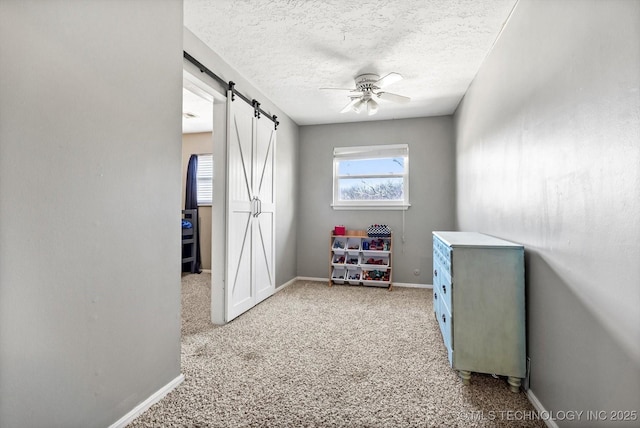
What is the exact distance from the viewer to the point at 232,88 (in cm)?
295

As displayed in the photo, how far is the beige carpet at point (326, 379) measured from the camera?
1601 millimetres

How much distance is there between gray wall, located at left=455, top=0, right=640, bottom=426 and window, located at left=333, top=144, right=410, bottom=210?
8.08ft

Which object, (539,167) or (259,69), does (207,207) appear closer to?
(259,69)

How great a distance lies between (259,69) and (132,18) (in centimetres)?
162

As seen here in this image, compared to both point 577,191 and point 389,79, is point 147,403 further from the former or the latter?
point 389,79

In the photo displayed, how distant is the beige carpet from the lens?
1.60 metres

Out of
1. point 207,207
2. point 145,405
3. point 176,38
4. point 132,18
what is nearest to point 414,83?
point 176,38

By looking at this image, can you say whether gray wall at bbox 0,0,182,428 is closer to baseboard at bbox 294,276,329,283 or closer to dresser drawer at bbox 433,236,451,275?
dresser drawer at bbox 433,236,451,275

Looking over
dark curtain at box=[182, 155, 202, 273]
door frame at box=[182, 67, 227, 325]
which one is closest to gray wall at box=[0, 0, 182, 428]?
door frame at box=[182, 67, 227, 325]

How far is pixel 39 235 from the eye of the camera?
1191mm

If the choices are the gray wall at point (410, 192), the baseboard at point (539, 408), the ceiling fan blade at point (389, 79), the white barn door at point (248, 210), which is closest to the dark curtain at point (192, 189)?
the gray wall at point (410, 192)

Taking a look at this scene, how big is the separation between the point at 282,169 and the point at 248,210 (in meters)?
1.20

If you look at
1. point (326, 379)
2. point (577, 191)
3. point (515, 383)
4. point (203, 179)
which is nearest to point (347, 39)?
point (577, 191)

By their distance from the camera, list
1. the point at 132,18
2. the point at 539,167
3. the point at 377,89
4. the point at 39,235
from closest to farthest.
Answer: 1. the point at 39,235
2. the point at 132,18
3. the point at 539,167
4. the point at 377,89
